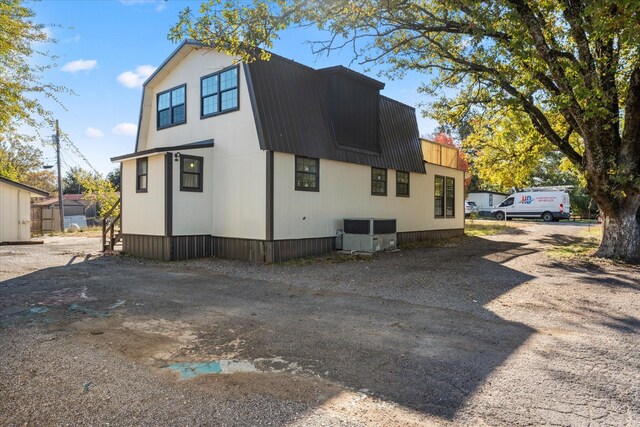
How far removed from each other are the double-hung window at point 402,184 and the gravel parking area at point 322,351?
793 centimetres

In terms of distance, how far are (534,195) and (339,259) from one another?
89.5 feet

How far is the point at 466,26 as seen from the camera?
9641mm

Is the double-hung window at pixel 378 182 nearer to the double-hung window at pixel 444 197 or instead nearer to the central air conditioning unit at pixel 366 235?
the central air conditioning unit at pixel 366 235

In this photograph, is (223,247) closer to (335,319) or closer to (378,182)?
(378,182)

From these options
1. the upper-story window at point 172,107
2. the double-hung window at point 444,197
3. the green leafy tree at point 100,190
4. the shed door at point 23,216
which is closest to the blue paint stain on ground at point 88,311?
the upper-story window at point 172,107

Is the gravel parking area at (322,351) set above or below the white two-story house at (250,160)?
below

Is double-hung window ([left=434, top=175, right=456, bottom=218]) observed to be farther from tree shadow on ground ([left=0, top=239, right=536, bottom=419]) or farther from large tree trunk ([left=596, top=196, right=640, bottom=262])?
tree shadow on ground ([left=0, top=239, right=536, bottom=419])

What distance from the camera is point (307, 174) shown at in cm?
1229

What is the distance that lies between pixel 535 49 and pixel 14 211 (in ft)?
70.9

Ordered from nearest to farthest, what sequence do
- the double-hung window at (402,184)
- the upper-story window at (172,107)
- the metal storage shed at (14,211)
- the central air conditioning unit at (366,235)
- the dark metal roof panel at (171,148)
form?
the dark metal roof panel at (171,148) < the central air conditioning unit at (366,235) < the upper-story window at (172,107) < the double-hung window at (402,184) < the metal storage shed at (14,211)

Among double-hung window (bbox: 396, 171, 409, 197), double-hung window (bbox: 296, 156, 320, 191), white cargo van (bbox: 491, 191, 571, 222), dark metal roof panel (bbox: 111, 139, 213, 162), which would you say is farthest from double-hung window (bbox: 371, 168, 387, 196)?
white cargo van (bbox: 491, 191, 571, 222)

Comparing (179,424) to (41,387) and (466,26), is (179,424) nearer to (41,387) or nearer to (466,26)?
(41,387)

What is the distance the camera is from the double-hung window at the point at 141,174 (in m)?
12.6

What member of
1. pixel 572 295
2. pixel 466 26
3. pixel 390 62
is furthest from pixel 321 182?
pixel 572 295
